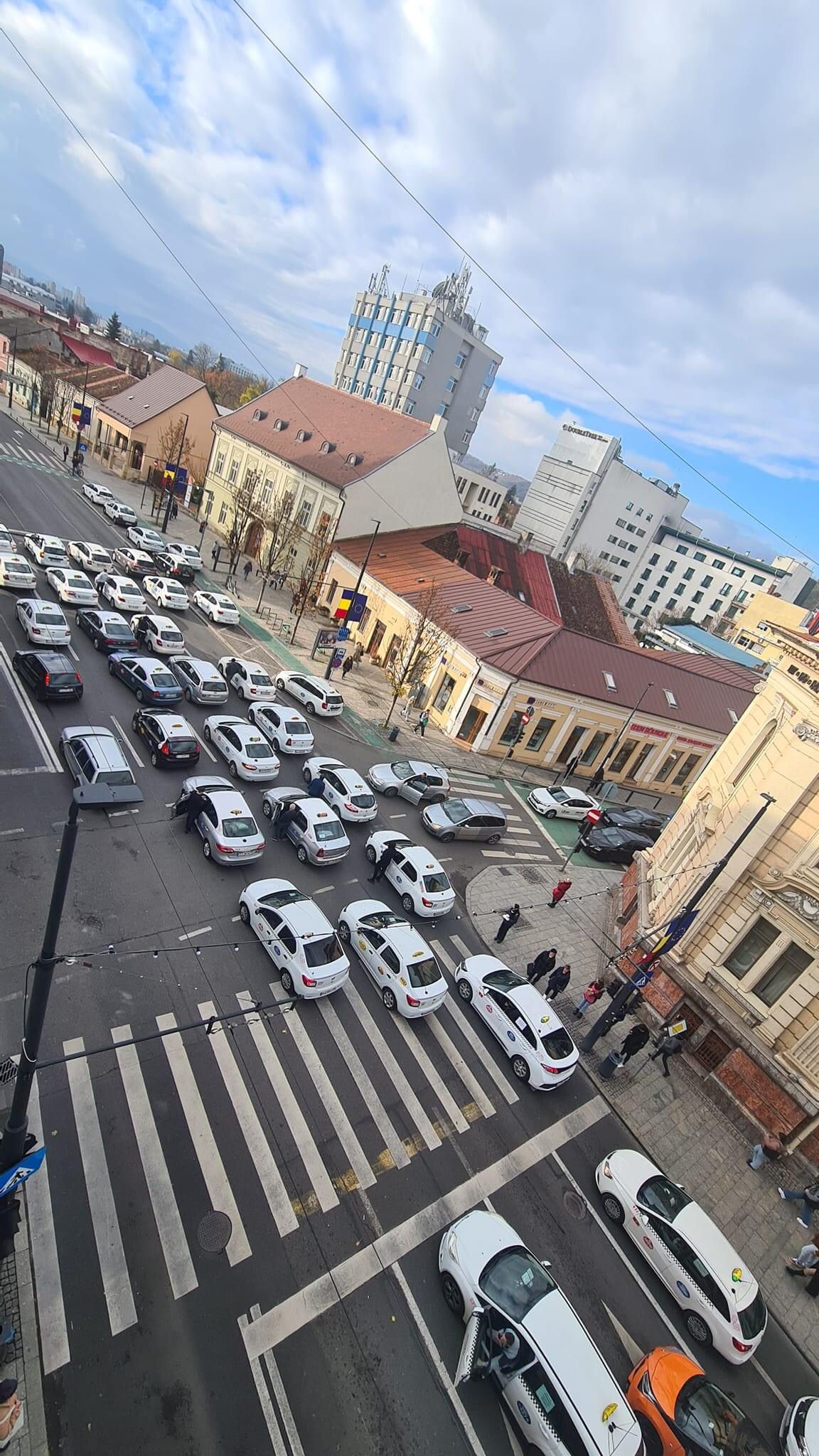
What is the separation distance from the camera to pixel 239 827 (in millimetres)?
18969

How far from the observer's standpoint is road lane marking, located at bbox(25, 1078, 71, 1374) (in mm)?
9070

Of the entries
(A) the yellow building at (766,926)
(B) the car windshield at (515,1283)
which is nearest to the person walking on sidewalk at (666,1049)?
(A) the yellow building at (766,926)

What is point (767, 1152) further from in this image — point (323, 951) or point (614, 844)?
point (614, 844)

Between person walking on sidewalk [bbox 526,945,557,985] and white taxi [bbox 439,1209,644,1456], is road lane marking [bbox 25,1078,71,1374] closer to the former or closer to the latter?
white taxi [bbox 439,1209,644,1456]

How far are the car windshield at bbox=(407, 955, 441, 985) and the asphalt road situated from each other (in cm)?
135

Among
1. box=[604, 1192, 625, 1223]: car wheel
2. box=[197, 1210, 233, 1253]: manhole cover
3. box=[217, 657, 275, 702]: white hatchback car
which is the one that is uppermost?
box=[217, 657, 275, 702]: white hatchback car

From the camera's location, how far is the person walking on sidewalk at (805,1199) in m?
15.7

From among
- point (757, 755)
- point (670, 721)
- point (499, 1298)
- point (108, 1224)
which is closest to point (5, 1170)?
point (108, 1224)

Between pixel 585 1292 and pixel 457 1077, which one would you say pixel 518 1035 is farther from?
pixel 585 1292

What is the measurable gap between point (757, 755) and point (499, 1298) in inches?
620

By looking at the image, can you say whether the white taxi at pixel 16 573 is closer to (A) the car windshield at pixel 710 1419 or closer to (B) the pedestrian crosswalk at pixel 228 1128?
(B) the pedestrian crosswalk at pixel 228 1128

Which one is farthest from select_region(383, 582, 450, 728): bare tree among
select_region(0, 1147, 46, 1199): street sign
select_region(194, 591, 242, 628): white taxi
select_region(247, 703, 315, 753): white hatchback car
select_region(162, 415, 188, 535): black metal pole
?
select_region(0, 1147, 46, 1199): street sign

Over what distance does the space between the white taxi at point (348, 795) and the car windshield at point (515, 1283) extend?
14313 mm

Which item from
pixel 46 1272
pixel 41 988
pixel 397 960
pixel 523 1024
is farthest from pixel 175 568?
pixel 46 1272
